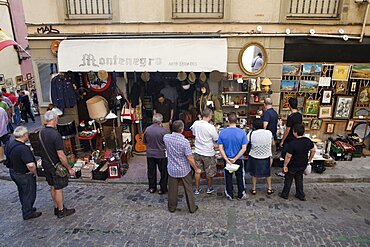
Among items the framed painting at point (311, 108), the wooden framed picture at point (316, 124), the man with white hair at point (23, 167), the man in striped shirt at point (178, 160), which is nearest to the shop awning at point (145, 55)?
the man in striped shirt at point (178, 160)

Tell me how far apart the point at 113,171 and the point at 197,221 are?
2.70m

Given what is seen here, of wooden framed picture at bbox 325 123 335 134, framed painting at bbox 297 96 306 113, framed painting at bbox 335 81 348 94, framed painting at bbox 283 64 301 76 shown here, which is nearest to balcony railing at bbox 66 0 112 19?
framed painting at bbox 283 64 301 76

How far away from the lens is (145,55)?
700cm

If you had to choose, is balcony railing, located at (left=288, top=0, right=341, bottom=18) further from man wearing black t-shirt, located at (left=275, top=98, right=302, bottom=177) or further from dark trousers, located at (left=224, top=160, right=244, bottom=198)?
dark trousers, located at (left=224, top=160, right=244, bottom=198)

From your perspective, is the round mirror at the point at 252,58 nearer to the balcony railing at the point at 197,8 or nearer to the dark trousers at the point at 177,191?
the balcony railing at the point at 197,8

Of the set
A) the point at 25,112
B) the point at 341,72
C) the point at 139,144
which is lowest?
the point at 139,144

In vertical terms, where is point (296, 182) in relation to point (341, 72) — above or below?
below

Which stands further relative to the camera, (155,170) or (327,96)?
(327,96)

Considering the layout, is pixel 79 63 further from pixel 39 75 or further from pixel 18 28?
pixel 18 28

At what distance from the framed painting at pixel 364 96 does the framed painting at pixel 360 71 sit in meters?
0.39

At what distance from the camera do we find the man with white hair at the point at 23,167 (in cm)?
471

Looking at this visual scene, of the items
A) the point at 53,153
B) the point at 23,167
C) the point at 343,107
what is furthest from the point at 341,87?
the point at 23,167

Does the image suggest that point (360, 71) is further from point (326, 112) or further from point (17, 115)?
point (17, 115)

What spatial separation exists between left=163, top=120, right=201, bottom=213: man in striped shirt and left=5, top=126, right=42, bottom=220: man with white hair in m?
2.47
